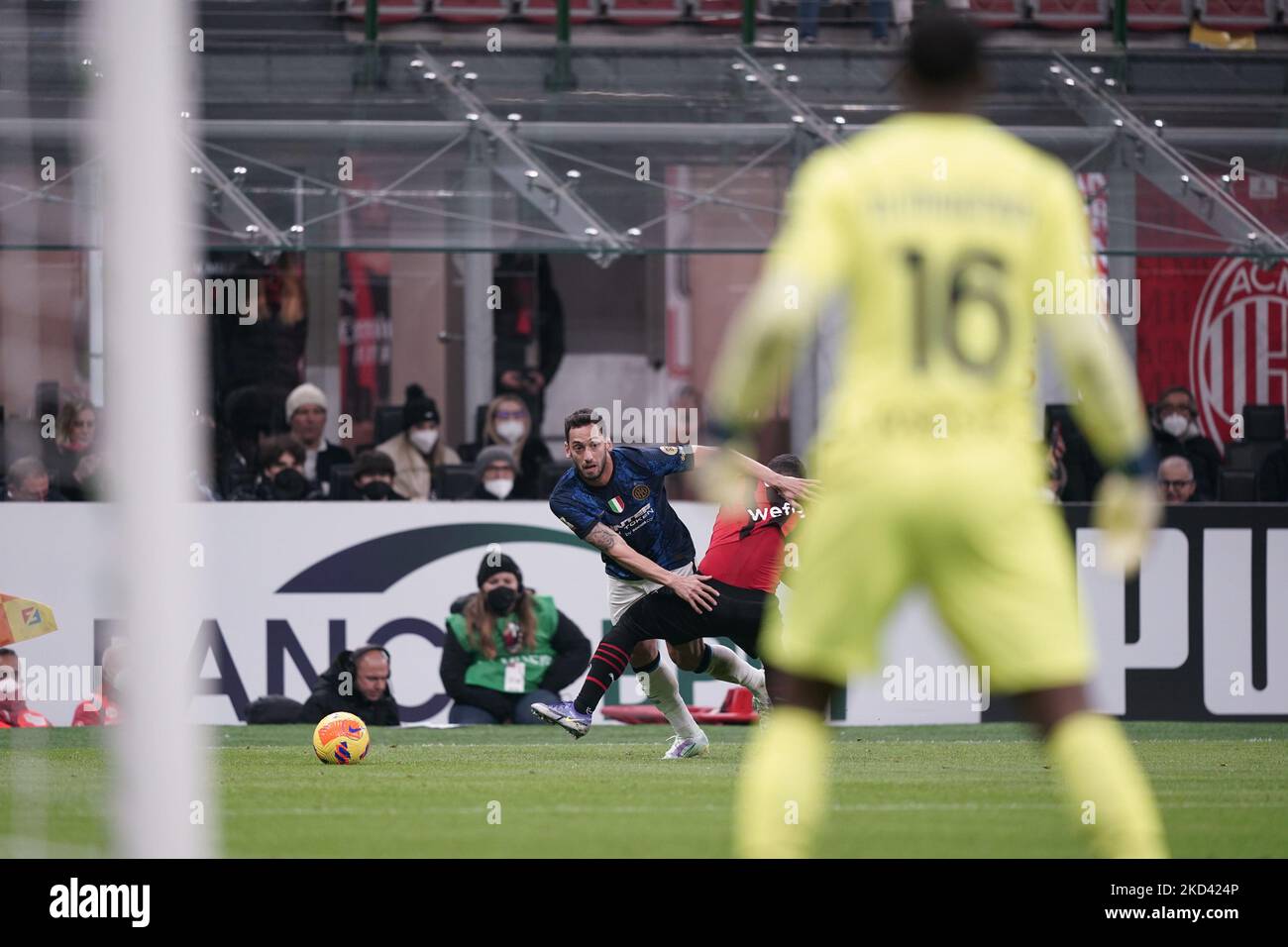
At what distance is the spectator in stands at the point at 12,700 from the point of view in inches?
496

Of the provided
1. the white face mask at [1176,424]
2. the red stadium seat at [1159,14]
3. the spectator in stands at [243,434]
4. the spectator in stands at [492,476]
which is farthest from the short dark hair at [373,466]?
the red stadium seat at [1159,14]

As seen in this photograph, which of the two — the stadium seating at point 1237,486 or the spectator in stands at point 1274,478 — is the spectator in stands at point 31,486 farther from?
the spectator in stands at point 1274,478

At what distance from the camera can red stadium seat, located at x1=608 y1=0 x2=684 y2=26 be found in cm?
1769

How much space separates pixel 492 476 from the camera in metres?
14.3

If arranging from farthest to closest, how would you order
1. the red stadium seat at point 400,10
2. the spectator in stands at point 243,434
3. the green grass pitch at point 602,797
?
the red stadium seat at point 400,10
the spectator in stands at point 243,434
the green grass pitch at point 602,797

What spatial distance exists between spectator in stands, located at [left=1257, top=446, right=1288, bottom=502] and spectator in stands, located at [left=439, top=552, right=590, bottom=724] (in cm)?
471

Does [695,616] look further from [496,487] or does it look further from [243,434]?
[243,434]

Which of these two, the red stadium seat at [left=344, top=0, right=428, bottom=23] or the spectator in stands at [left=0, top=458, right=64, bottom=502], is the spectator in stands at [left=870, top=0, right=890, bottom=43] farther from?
the spectator in stands at [left=0, top=458, right=64, bottom=502]

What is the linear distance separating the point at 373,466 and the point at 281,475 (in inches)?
24.1

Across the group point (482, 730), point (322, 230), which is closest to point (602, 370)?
point (322, 230)

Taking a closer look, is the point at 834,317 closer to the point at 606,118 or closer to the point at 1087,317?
the point at 606,118

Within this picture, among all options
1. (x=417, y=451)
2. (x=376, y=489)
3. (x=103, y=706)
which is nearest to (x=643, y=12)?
(x=417, y=451)

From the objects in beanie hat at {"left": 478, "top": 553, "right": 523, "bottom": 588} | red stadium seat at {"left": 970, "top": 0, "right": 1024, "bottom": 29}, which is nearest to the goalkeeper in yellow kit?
beanie hat at {"left": 478, "top": 553, "right": 523, "bottom": 588}

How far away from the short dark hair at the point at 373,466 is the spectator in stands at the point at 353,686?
141 cm
